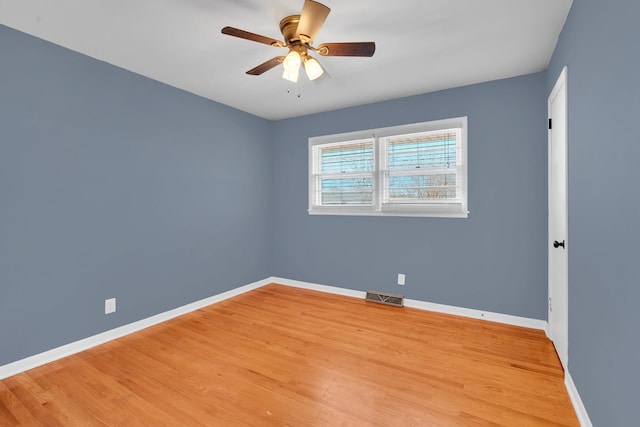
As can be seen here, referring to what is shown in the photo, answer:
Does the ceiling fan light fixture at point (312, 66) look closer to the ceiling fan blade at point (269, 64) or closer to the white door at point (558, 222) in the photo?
the ceiling fan blade at point (269, 64)

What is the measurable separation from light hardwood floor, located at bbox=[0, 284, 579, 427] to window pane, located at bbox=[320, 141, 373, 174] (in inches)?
79.7

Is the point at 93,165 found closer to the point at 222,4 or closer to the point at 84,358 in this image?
the point at 84,358

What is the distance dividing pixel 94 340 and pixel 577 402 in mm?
3682

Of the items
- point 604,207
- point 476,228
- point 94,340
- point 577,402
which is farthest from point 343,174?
point 94,340

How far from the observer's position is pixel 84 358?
2375mm

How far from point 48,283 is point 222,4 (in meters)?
2.53

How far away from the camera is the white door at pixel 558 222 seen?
2121 millimetres

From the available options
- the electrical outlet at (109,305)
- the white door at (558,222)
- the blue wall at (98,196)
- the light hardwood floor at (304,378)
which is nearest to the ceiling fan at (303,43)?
the white door at (558,222)

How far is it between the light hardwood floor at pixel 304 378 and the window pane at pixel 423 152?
181 cm

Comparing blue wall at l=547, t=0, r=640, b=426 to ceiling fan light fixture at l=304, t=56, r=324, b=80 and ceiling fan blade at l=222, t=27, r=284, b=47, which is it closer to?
ceiling fan light fixture at l=304, t=56, r=324, b=80

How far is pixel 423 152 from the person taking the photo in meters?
3.50

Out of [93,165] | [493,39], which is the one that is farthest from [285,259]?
[493,39]

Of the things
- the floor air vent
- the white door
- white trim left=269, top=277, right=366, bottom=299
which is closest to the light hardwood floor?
the white door

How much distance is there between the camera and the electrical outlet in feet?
8.80
